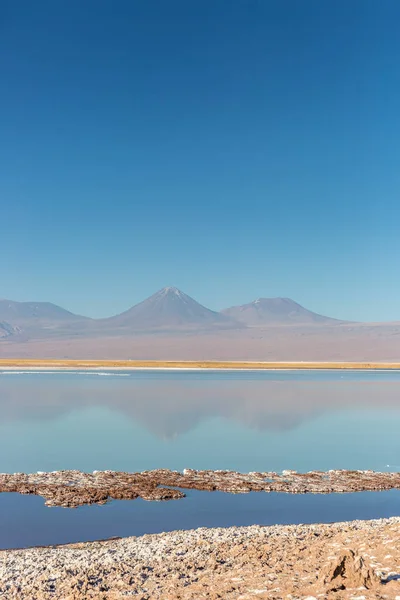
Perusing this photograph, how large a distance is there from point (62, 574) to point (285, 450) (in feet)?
41.4

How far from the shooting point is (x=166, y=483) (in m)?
14.2

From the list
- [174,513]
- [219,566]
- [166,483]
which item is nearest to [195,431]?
[166,483]

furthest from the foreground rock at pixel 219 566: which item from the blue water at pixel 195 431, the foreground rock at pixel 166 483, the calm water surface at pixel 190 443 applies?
the blue water at pixel 195 431

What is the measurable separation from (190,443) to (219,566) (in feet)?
42.0

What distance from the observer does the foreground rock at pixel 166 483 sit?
1306 centimetres

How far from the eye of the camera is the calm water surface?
11531 millimetres

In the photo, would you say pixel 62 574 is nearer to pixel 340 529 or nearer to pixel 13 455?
pixel 340 529

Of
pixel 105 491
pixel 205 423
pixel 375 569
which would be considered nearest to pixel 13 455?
pixel 105 491

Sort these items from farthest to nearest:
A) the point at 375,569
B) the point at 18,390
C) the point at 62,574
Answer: the point at 18,390
the point at 62,574
the point at 375,569

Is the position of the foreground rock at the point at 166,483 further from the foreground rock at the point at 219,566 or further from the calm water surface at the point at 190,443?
the foreground rock at the point at 219,566

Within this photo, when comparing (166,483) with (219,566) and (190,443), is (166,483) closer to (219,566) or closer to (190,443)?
(190,443)

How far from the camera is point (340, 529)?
959cm

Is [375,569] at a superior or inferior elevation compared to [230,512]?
superior

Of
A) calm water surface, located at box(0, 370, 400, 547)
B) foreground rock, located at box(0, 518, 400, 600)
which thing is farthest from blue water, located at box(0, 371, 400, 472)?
foreground rock, located at box(0, 518, 400, 600)
